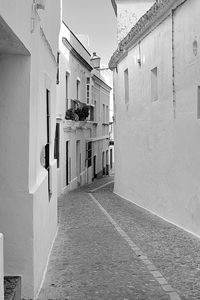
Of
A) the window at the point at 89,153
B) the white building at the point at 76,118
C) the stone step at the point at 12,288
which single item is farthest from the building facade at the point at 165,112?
the window at the point at 89,153

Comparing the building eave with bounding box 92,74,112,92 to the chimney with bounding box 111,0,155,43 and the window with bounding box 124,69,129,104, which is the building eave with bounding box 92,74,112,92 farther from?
the window with bounding box 124,69,129,104

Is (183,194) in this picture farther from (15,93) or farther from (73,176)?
(73,176)

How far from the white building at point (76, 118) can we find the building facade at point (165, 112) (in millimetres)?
3020

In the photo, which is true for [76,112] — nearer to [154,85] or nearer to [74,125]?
[74,125]

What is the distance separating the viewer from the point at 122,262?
6.75m

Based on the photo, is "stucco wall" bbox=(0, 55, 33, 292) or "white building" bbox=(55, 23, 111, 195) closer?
"stucco wall" bbox=(0, 55, 33, 292)

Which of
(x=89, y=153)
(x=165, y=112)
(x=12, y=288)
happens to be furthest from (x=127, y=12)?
(x=12, y=288)

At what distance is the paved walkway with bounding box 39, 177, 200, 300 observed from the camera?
5422mm

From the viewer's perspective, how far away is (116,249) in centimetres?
762

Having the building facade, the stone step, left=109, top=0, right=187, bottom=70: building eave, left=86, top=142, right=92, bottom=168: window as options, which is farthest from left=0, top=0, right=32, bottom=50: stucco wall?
left=86, top=142, right=92, bottom=168: window

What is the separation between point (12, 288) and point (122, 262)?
247 cm

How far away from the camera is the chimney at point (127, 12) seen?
18250 millimetres

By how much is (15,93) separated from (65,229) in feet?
17.9

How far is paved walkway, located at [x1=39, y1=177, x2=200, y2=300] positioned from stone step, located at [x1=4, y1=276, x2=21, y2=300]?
50 cm
